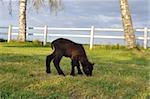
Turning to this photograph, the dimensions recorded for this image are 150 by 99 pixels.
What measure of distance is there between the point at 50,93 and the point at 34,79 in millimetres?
1369

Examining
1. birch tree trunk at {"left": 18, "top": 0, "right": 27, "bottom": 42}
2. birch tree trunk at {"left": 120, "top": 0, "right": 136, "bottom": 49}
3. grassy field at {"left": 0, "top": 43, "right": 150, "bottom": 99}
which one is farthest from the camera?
birch tree trunk at {"left": 18, "top": 0, "right": 27, "bottom": 42}

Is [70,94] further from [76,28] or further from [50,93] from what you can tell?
[76,28]

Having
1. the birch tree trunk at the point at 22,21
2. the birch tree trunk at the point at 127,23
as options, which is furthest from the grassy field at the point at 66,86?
the birch tree trunk at the point at 22,21

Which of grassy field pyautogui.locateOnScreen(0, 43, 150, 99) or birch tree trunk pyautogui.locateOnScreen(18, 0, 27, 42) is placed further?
birch tree trunk pyautogui.locateOnScreen(18, 0, 27, 42)

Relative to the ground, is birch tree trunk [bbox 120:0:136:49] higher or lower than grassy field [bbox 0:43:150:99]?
higher

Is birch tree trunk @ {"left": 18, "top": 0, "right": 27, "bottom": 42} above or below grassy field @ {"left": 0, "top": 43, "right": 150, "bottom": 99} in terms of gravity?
above

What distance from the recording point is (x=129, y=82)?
10.6 m

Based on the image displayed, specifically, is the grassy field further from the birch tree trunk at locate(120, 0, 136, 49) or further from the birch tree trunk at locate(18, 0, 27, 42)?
the birch tree trunk at locate(18, 0, 27, 42)

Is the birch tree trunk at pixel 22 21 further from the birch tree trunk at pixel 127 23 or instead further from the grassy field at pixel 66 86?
the grassy field at pixel 66 86

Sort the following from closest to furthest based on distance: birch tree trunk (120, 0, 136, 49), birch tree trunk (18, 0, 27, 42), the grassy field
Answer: the grassy field → birch tree trunk (120, 0, 136, 49) → birch tree trunk (18, 0, 27, 42)

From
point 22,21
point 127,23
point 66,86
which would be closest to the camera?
point 66,86

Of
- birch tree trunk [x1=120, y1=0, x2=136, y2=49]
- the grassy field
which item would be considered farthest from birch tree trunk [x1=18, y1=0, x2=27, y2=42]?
the grassy field

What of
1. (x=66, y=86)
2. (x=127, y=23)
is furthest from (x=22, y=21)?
(x=66, y=86)

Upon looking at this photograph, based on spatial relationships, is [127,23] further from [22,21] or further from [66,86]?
[66,86]
